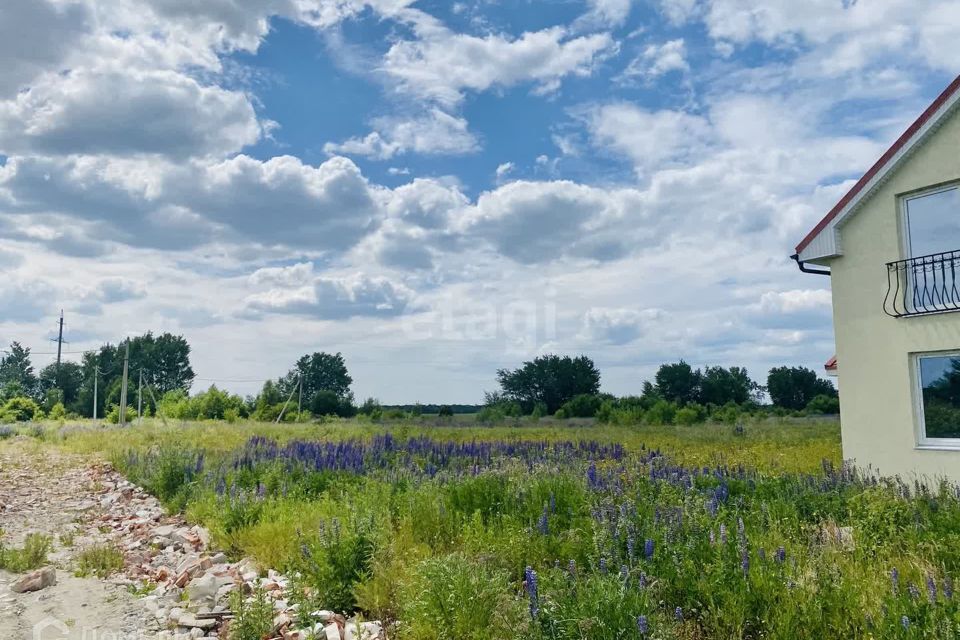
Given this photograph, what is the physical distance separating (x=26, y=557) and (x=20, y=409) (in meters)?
50.6

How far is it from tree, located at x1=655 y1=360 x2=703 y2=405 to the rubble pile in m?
52.5

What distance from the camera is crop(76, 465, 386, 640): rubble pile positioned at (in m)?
5.00

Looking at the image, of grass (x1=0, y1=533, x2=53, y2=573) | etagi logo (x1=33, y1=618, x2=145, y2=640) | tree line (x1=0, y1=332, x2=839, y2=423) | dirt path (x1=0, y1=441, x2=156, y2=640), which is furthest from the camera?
tree line (x1=0, y1=332, x2=839, y2=423)

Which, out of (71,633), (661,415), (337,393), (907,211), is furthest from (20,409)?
(907,211)

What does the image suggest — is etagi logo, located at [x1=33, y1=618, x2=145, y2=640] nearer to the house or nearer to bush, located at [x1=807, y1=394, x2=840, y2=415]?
the house

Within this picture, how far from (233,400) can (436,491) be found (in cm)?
4449

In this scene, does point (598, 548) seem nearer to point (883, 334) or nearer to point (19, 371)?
point (883, 334)

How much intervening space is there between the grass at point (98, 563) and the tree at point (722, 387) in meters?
54.5

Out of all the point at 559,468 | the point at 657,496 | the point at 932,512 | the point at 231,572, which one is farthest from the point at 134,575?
the point at 932,512

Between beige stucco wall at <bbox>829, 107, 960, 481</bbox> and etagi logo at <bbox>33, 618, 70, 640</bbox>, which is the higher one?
beige stucco wall at <bbox>829, 107, 960, 481</bbox>

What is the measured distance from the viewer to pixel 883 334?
11469mm

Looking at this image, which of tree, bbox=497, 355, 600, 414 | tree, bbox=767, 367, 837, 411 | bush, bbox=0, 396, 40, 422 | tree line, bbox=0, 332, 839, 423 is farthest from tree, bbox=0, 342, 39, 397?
tree, bbox=767, 367, 837, 411

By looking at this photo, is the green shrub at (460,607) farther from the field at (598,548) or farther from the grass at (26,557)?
the grass at (26,557)

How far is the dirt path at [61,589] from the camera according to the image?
18.6 ft
